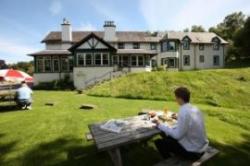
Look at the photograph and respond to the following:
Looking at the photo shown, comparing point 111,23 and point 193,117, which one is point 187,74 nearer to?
point 111,23

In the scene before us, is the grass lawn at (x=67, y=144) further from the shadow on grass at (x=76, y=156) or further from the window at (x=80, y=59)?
the window at (x=80, y=59)

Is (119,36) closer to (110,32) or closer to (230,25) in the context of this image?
(110,32)

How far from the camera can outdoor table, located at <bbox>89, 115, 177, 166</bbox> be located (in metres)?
4.30

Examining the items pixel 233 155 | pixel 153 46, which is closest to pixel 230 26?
pixel 153 46

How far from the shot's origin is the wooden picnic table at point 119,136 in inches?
169

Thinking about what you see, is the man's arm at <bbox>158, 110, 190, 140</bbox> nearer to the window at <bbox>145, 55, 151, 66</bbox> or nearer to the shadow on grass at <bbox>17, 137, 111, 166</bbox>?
the shadow on grass at <bbox>17, 137, 111, 166</bbox>

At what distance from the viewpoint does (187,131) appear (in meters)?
4.29

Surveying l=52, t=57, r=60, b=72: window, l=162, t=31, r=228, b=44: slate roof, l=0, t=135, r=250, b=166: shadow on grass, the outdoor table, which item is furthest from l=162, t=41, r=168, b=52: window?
the outdoor table

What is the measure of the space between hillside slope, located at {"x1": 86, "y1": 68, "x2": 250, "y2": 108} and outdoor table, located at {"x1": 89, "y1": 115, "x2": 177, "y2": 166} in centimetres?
1386

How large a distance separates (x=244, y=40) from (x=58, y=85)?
118ft

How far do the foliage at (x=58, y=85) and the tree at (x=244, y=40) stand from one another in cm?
3384

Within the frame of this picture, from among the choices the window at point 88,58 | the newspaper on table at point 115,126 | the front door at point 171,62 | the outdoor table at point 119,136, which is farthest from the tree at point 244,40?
the newspaper on table at point 115,126

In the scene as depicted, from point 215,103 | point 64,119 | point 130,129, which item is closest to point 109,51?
point 215,103

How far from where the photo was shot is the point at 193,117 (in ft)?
13.9
